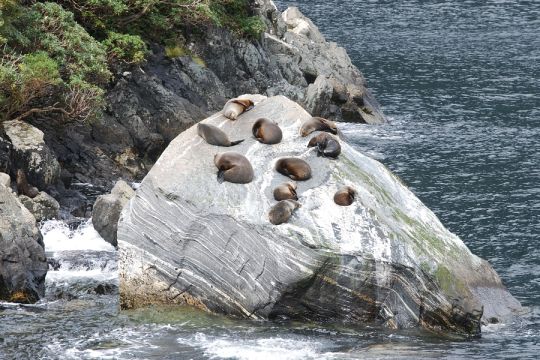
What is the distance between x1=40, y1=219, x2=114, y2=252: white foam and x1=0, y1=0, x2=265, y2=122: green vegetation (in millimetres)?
4751

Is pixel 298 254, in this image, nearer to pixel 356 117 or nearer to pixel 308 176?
pixel 308 176

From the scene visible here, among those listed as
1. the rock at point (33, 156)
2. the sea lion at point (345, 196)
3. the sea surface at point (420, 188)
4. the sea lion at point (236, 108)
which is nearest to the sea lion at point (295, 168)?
the sea lion at point (345, 196)

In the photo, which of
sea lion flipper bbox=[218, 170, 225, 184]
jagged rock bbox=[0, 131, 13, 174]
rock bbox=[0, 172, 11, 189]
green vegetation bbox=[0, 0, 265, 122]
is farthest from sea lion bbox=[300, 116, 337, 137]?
green vegetation bbox=[0, 0, 265, 122]

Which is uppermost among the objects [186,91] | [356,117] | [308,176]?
[308,176]

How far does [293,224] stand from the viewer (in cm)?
2262

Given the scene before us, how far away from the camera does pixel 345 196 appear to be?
23188 mm

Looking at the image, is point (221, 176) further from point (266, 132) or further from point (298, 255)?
point (298, 255)

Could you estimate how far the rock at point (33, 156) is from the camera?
30703 millimetres

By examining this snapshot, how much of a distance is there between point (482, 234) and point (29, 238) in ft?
47.5

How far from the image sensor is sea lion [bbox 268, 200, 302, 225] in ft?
74.1

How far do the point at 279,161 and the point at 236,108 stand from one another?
2.95m

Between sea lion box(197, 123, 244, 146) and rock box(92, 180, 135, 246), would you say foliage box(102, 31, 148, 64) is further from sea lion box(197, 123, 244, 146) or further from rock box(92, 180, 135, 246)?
sea lion box(197, 123, 244, 146)

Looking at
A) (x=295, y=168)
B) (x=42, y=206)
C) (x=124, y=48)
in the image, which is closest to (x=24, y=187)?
(x=42, y=206)

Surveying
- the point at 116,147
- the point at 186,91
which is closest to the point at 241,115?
the point at 116,147
